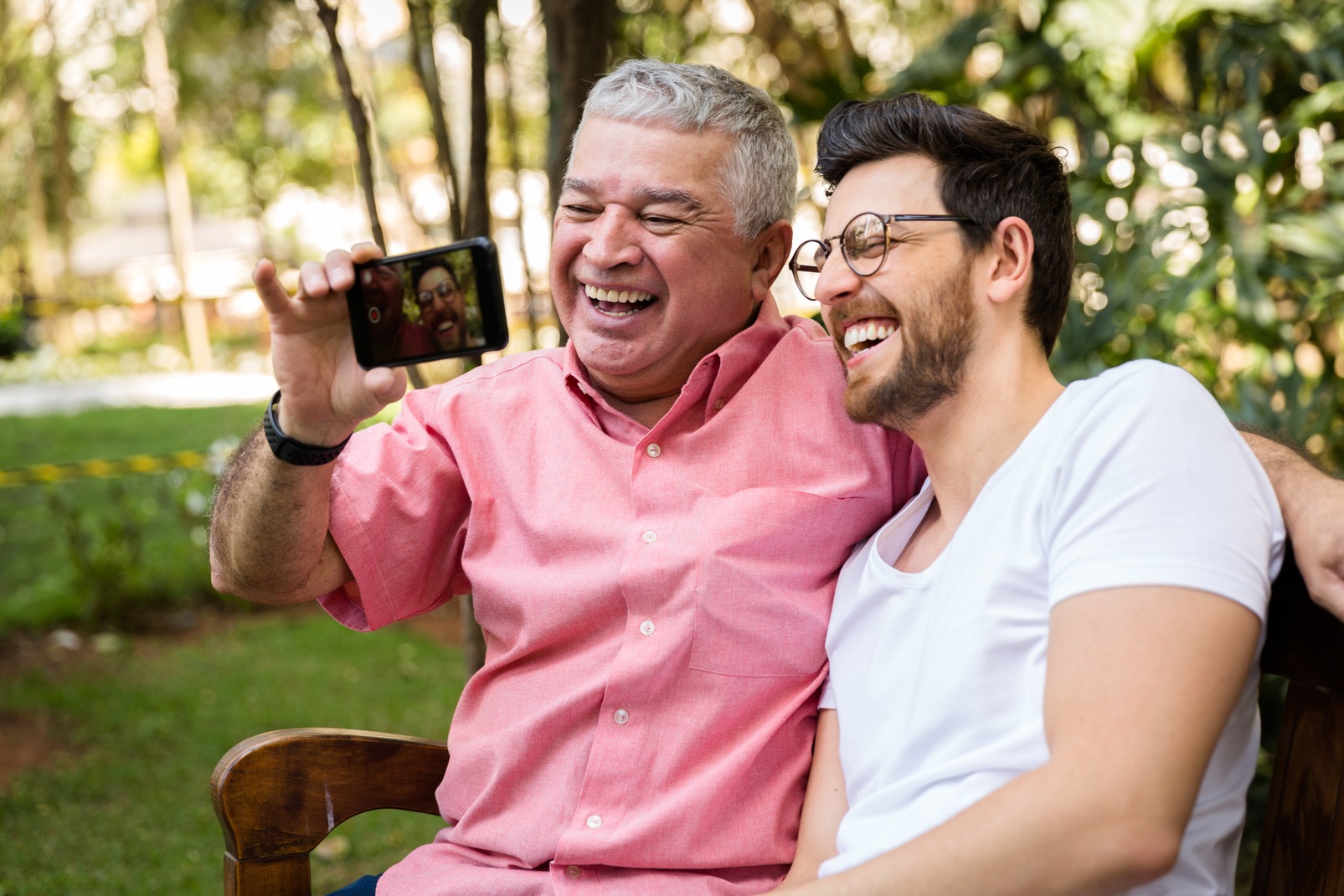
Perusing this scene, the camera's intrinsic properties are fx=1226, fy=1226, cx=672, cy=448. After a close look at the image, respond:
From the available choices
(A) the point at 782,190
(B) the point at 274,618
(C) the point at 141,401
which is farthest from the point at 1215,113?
(C) the point at 141,401

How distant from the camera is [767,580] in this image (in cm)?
207

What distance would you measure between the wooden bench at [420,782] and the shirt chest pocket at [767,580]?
59 cm

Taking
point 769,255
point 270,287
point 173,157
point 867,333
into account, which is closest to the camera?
point 270,287

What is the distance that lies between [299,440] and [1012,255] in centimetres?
115

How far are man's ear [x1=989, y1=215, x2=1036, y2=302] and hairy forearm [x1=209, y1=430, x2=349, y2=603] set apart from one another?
1103mm

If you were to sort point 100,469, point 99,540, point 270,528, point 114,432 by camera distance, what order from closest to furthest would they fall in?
point 270,528
point 100,469
point 99,540
point 114,432

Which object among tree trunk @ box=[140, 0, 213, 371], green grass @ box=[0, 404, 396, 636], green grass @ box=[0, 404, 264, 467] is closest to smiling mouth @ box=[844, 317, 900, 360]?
green grass @ box=[0, 404, 396, 636]

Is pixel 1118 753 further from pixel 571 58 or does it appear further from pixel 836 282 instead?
pixel 571 58

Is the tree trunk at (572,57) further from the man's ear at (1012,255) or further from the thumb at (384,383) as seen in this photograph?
the man's ear at (1012,255)

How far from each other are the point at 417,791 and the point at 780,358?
3.39ft

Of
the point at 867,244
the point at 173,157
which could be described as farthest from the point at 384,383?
the point at 173,157

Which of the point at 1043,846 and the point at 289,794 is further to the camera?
the point at 289,794

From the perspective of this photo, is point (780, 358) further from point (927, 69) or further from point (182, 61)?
point (182, 61)

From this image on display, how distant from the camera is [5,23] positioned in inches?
661
